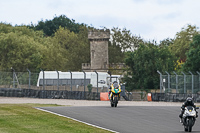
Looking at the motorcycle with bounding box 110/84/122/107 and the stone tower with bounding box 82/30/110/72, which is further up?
the stone tower with bounding box 82/30/110/72

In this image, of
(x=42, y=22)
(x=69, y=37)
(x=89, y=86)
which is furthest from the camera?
(x=42, y=22)

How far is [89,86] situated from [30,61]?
32.6 meters

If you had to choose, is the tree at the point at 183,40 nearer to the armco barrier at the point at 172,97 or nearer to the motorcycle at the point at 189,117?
the armco barrier at the point at 172,97

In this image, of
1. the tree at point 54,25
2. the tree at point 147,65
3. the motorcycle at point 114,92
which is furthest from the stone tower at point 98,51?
the motorcycle at point 114,92

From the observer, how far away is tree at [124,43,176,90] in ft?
229

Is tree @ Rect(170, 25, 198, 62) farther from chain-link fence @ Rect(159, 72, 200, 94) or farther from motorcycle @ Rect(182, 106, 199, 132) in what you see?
motorcycle @ Rect(182, 106, 199, 132)

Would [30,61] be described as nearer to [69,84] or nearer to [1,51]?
[1,51]

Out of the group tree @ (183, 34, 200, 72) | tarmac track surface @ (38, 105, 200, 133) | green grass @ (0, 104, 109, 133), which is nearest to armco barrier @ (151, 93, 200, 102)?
tarmac track surface @ (38, 105, 200, 133)

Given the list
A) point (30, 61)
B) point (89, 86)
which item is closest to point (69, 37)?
point (30, 61)

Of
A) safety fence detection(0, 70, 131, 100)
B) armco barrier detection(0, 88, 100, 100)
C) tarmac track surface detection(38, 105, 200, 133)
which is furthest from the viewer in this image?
safety fence detection(0, 70, 131, 100)

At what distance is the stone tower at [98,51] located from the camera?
102 m

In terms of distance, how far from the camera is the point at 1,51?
283 ft

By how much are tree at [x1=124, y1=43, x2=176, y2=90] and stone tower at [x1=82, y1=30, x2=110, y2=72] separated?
27.7 m

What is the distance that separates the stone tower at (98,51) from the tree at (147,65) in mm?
27712
